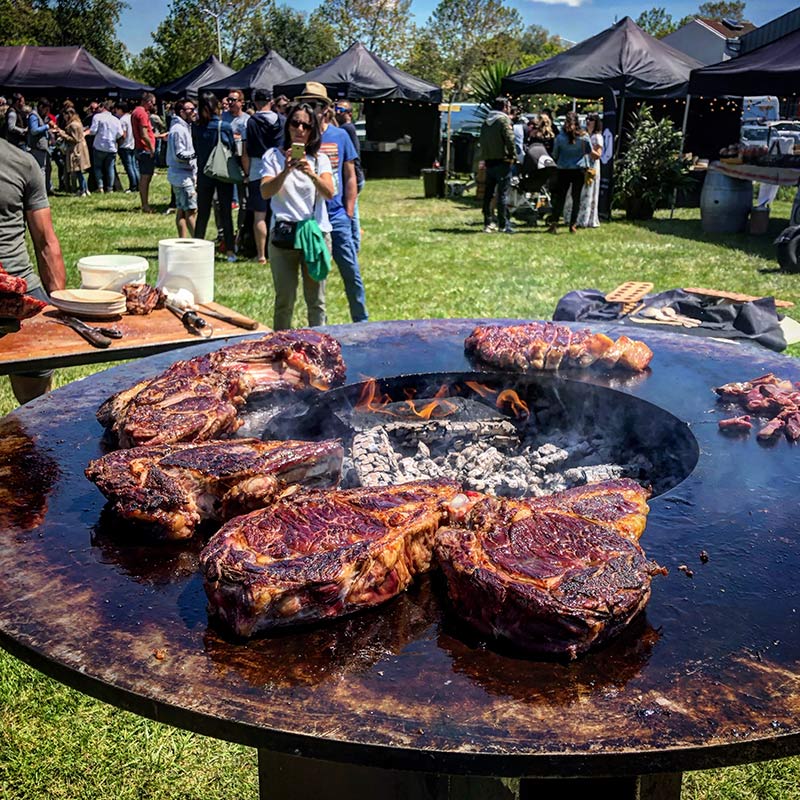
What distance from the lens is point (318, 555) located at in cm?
183

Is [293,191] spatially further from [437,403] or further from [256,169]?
[256,169]

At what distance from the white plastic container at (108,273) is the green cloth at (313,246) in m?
1.89

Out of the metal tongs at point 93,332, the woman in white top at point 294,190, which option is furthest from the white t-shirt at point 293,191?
the metal tongs at point 93,332

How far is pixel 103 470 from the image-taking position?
2240 millimetres

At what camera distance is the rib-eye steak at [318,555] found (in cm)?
172

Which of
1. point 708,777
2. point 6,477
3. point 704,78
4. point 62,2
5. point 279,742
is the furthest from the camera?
point 62,2

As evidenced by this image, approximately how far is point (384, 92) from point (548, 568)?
24424 millimetres

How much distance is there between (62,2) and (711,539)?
66.0 m

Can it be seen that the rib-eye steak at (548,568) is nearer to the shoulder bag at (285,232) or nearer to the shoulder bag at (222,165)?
the shoulder bag at (285,232)

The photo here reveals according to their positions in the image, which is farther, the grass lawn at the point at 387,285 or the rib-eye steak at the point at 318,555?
the grass lawn at the point at 387,285

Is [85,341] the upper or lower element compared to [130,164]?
lower

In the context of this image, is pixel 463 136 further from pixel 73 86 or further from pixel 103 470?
pixel 103 470

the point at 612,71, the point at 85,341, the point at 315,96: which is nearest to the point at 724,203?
the point at 612,71

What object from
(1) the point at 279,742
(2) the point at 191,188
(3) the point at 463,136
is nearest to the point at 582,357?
(1) the point at 279,742
